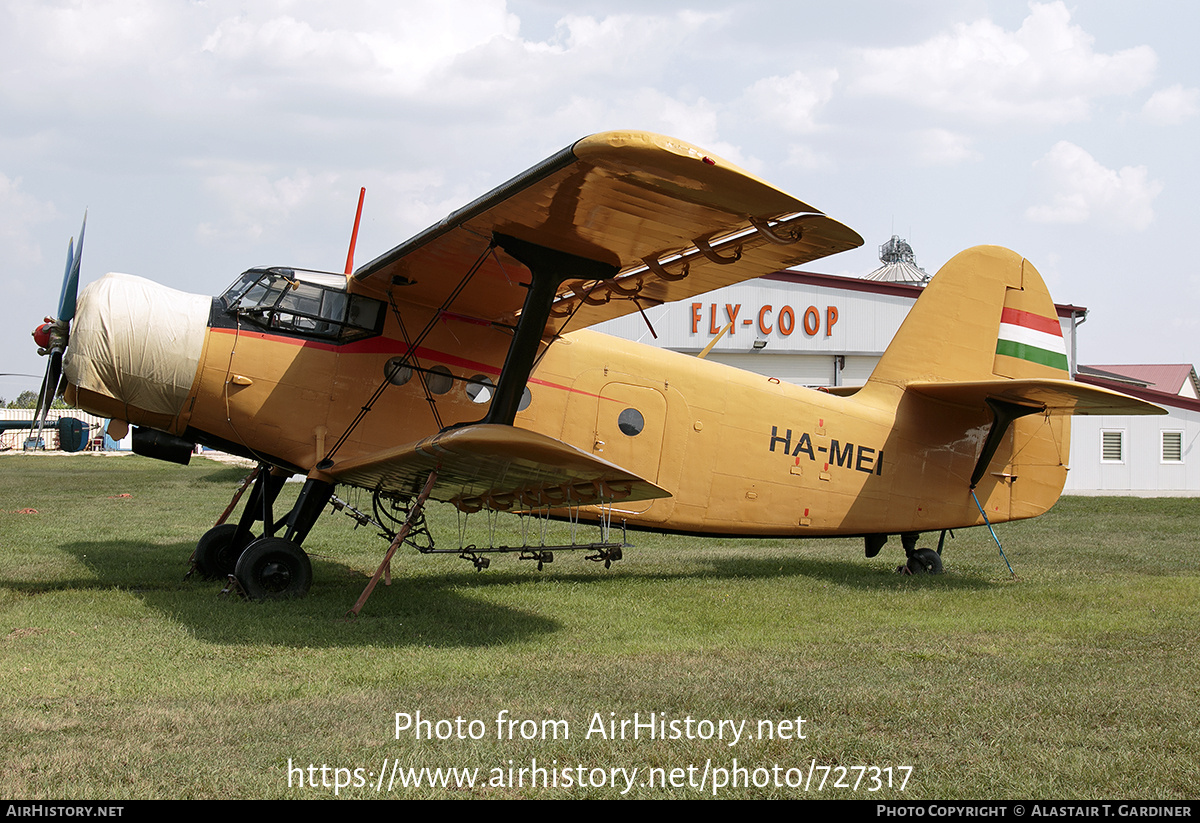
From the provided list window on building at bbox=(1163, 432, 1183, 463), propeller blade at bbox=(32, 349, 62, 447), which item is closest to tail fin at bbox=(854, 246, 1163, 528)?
propeller blade at bbox=(32, 349, 62, 447)

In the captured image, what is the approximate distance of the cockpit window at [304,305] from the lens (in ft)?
26.0

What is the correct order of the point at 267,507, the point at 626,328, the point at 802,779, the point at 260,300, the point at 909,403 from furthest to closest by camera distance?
the point at 626,328 → the point at 909,403 → the point at 267,507 → the point at 260,300 → the point at 802,779

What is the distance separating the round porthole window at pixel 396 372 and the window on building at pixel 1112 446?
1083 inches

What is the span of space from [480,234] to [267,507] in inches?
144

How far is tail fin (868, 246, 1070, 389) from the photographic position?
34.6 ft

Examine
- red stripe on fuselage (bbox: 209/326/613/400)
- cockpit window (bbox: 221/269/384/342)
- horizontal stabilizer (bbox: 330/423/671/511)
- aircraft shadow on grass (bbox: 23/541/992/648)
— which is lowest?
aircraft shadow on grass (bbox: 23/541/992/648)

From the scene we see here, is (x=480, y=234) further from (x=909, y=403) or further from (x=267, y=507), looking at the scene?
(x=909, y=403)

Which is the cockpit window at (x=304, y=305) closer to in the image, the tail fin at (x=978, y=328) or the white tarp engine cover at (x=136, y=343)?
the white tarp engine cover at (x=136, y=343)

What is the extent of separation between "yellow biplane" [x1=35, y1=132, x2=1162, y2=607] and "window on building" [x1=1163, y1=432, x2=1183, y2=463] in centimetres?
2208

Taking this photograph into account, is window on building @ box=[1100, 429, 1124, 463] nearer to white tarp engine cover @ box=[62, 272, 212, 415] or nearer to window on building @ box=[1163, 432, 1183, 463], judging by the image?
window on building @ box=[1163, 432, 1183, 463]

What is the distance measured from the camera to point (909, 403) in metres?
10.5

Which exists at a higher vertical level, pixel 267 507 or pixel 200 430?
pixel 200 430

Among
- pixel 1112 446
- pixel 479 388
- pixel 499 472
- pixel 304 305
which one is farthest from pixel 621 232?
pixel 1112 446
